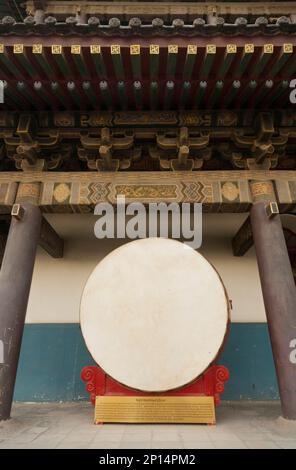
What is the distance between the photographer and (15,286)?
2.91m

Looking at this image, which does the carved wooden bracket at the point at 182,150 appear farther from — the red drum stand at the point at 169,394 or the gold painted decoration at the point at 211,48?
the red drum stand at the point at 169,394

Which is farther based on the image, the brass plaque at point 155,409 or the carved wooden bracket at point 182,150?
the carved wooden bracket at point 182,150

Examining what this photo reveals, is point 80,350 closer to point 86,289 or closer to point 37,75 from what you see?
point 86,289

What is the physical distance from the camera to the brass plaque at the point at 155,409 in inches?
101

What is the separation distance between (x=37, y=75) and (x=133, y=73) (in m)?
0.93

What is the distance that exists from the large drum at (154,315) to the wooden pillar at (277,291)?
57cm

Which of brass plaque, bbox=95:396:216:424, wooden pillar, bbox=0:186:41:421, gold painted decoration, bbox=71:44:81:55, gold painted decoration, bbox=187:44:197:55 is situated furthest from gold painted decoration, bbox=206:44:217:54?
brass plaque, bbox=95:396:216:424

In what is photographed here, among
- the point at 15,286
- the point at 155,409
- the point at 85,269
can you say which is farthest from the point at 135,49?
the point at 155,409

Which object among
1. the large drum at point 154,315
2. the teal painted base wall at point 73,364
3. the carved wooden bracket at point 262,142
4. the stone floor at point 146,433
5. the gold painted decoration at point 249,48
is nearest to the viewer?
the stone floor at point 146,433

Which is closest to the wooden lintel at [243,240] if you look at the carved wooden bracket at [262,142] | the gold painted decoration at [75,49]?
the carved wooden bracket at [262,142]

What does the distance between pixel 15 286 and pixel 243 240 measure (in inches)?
118

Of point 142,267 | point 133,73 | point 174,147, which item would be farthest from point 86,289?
point 133,73

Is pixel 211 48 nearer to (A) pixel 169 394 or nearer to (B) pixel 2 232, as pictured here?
(A) pixel 169 394

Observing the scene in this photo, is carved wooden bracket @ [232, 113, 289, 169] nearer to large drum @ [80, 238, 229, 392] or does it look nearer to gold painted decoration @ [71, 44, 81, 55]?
large drum @ [80, 238, 229, 392]
